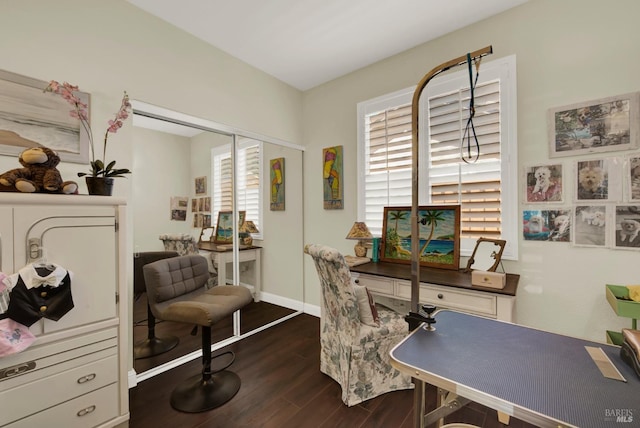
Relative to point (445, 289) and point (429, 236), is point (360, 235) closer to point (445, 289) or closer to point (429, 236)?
point (429, 236)

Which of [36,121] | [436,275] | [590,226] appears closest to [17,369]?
[36,121]

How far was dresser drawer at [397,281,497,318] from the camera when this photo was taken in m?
1.82

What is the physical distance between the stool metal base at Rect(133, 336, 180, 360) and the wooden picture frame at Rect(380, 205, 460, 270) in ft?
6.91

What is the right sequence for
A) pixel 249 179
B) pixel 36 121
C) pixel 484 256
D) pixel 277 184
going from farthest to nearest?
pixel 277 184 < pixel 249 179 < pixel 484 256 < pixel 36 121

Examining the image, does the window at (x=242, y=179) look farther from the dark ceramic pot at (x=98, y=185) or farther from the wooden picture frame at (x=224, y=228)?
the dark ceramic pot at (x=98, y=185)

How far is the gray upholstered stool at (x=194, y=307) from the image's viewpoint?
184 cm

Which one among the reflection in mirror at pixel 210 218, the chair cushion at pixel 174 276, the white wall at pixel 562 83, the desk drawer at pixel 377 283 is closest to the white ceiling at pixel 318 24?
the white wall at pixel 562 83

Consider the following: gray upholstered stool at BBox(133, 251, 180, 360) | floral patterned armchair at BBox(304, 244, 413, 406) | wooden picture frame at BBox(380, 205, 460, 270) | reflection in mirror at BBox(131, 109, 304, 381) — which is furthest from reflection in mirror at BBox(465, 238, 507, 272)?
gray upholstered stool at BBox(133, 251, 180, 360)

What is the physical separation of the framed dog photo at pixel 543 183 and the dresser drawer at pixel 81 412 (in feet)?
10.0

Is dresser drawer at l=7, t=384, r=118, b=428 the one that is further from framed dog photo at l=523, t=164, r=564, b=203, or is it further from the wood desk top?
framed dog photo at l=523, t=164, r=564, b=203

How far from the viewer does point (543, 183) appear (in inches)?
81.3

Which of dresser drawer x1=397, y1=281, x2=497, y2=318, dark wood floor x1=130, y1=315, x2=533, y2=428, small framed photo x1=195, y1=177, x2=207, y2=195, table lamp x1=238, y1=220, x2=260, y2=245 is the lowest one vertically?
dark wood floor x1=130, y1=315, x2=533, y2=428

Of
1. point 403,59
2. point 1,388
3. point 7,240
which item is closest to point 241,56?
point 403,59

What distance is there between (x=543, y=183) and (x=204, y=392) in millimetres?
2953
